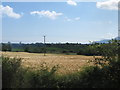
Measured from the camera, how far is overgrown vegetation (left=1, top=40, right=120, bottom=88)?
16.2 feet

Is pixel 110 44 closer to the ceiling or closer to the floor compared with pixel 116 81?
closer to the ceiling

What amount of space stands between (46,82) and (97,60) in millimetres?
1277

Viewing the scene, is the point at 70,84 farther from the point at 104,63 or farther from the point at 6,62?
the point at 6,62

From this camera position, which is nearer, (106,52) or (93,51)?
(106,52)

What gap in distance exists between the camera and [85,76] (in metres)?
5.07

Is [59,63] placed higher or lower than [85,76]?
lower

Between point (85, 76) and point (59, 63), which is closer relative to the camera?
point (85, 76)

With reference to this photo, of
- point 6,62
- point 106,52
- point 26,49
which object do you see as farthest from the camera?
point 26,49

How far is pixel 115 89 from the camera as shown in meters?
4.95

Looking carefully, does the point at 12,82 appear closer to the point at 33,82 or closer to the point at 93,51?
the point at 33,82

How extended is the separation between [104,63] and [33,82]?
5.43ft

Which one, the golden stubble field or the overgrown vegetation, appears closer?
the overgrown vegetation

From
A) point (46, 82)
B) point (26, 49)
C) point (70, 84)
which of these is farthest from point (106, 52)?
point (26, 49)

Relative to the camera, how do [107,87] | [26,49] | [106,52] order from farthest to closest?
[26,49] → [106,52] → [107,87]
